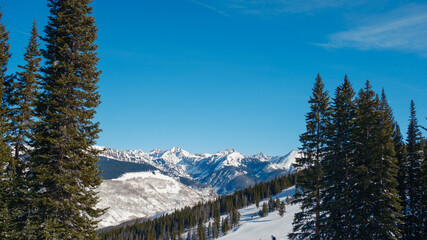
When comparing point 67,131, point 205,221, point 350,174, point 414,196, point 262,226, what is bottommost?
point 205,221

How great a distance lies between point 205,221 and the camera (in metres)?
158

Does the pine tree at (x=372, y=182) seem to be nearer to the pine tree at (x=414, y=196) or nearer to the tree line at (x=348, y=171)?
the tree line at (x=348, y=171)

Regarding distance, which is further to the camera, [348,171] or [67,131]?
[348,171]

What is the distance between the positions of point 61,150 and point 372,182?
84.0ft

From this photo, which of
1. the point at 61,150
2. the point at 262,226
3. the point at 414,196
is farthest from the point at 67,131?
the point at 262,226

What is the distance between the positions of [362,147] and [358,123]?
2287 millimetres

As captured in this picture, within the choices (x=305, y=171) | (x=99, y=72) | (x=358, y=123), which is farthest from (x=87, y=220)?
(x=358, y=123)

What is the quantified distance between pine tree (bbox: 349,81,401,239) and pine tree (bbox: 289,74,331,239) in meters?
3.01

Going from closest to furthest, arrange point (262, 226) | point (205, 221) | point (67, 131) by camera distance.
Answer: point (67, 131) < point (262, 226) < point (205, 221)

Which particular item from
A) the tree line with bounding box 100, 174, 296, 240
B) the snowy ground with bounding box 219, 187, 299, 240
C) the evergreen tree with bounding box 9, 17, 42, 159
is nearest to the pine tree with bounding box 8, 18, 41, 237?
the evergreen tree with bounding box 9, 17, 42, 159

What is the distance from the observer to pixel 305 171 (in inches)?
1120

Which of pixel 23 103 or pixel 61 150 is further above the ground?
pixel 23 103

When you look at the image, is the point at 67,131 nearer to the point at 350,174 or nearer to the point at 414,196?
the point at 350,174

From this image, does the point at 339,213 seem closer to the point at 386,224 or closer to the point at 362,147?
the point at 386,224
